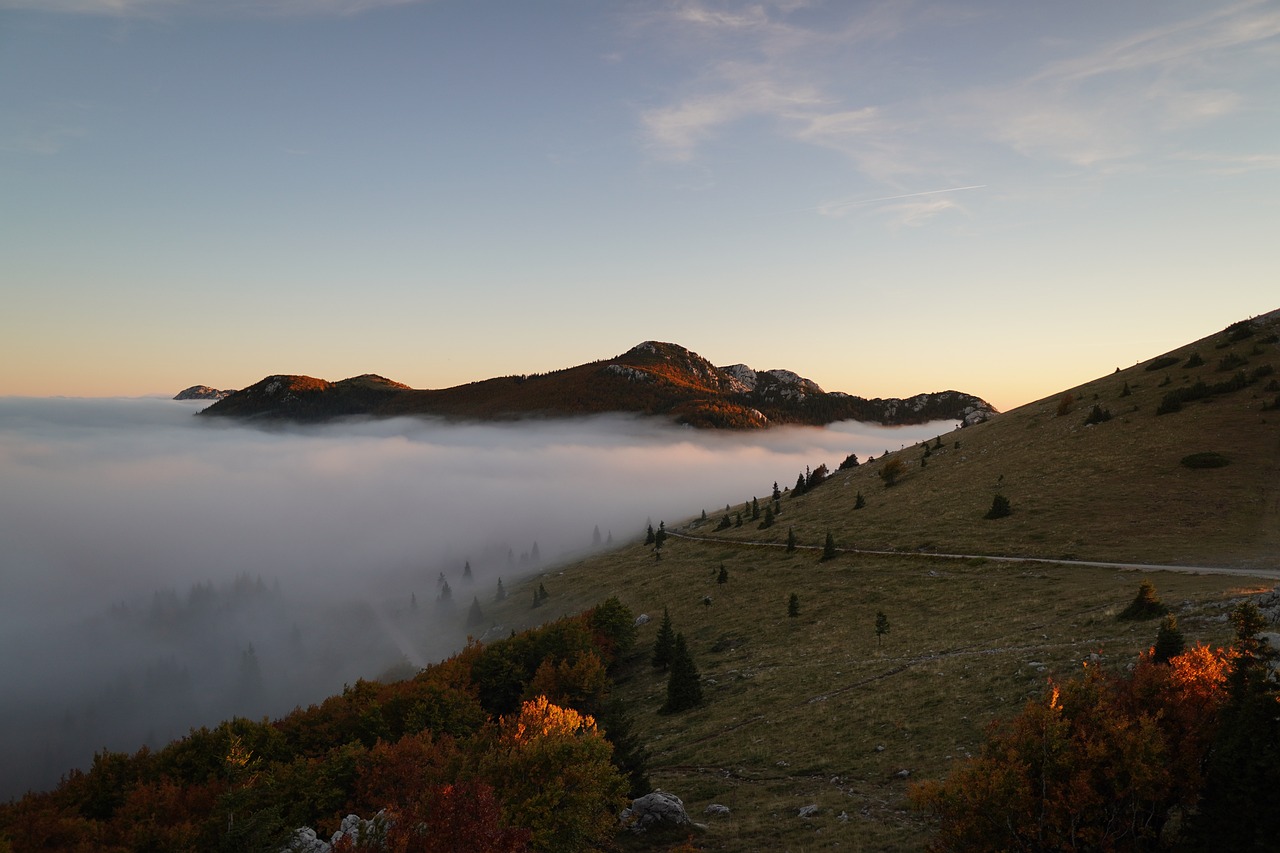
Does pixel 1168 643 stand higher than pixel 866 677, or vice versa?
pixel 1168 643

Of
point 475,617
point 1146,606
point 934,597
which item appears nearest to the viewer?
point 1146,606

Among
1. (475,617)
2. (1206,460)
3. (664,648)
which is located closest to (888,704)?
(664,648)

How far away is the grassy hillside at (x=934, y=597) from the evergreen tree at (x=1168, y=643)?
430 cm

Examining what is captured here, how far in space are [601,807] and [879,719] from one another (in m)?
17.9

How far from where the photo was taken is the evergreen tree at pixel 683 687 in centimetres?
5438

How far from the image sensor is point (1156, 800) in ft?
70.1

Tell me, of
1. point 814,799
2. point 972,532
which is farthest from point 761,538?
point 814,799

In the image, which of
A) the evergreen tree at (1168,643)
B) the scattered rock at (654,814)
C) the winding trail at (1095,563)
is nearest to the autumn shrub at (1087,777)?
the evergreen tree at (1168,643)

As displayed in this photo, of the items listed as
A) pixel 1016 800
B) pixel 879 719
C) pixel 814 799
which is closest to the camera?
pixel 1016 800

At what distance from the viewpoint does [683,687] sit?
179 ft

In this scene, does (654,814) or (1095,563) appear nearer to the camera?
(654,814)

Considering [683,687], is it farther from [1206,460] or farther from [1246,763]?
[1206,460]

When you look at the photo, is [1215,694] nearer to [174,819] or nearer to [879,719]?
[879,719]

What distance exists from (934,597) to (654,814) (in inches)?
1551
